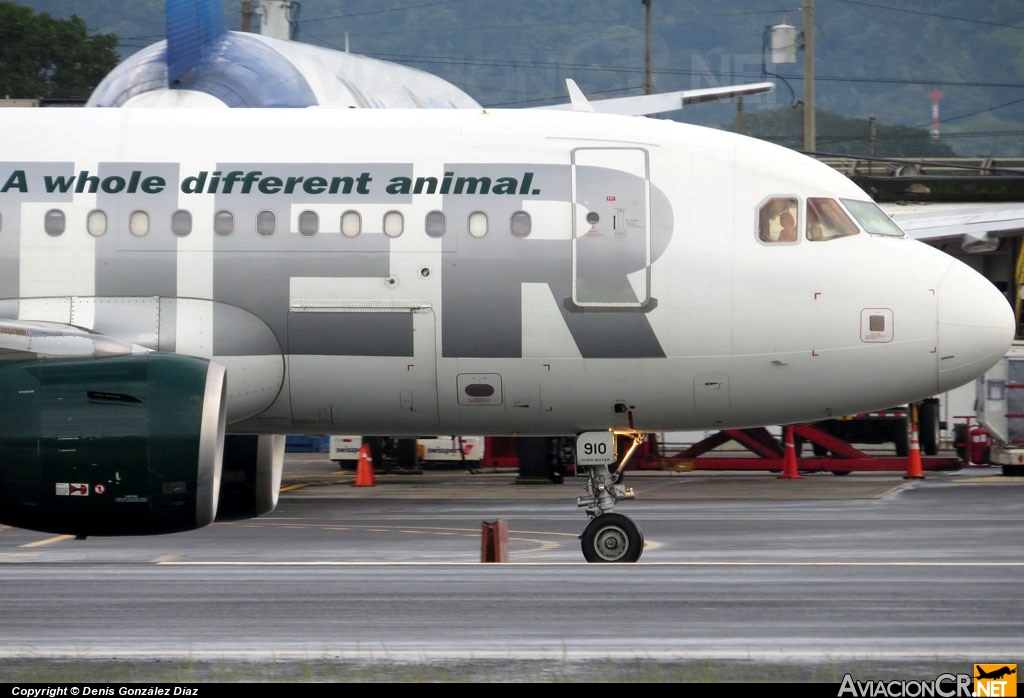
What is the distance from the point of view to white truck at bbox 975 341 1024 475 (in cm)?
2894

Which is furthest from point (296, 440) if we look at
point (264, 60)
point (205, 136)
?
point (205, 136)

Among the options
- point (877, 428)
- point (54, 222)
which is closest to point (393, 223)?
point (54, 222)

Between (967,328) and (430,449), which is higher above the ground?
(967,328)

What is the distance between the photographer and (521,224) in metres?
13.9

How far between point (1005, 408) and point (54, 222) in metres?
20.2

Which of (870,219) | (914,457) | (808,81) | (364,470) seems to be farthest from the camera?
(808,81)

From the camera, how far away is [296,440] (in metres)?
40.8

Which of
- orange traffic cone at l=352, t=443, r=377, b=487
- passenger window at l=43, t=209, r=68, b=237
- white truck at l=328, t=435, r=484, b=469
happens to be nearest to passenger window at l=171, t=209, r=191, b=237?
passenger window at l=43, t=209, r=68, b=237

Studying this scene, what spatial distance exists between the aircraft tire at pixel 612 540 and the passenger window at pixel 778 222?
293 centimetres

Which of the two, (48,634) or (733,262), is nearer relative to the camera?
(48,634)

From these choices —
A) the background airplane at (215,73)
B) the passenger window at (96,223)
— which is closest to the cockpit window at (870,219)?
the passenger window at (96,223)

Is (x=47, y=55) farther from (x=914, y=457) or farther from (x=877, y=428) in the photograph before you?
(x=914, y=457)

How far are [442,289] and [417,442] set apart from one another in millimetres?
18211

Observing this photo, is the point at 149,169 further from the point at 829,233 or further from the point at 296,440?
the point at 296,440
